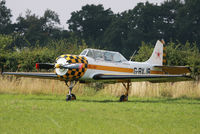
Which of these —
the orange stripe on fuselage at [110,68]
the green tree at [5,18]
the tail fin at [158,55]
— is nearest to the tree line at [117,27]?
the green tree at [5,18]

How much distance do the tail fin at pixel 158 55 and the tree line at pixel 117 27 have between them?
107ft

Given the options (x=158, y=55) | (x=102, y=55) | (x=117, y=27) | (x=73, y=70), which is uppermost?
(x=117, y=27)

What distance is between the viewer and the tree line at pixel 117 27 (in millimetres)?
52406

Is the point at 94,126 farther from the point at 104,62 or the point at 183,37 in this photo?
the point at 183,37

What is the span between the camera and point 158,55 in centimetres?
1619

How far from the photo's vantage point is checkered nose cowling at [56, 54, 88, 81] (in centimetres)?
1191

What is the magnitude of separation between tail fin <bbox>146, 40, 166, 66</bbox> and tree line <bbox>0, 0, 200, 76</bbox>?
32531mm

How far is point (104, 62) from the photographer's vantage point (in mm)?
13133

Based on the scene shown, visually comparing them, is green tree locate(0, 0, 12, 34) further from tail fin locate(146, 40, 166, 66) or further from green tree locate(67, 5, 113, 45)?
tail fin locate(146, 40, 166, 66)

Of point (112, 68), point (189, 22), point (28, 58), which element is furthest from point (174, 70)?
point (189, 22)

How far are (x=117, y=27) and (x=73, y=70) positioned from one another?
44.9 meters

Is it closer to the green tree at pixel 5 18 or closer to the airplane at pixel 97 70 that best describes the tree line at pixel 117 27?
the green tree at pixel 5 18

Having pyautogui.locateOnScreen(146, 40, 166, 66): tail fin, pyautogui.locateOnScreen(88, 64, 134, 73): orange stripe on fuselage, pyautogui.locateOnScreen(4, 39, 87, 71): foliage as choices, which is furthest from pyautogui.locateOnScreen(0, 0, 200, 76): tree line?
pyautogui.locateOnScreen(88, 64, 134, 73): orange stripe on fuselage

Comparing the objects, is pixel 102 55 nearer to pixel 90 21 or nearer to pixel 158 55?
pixel 158 55
